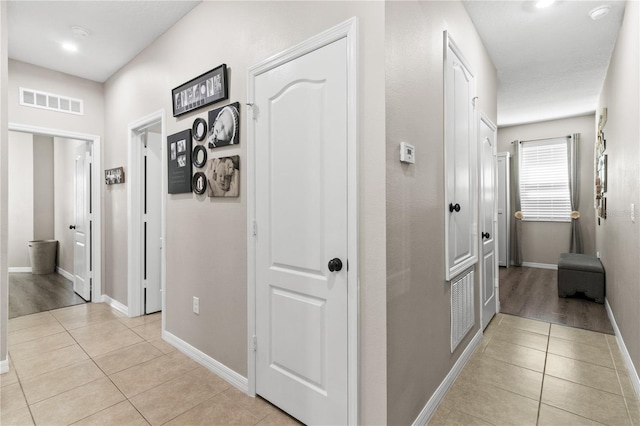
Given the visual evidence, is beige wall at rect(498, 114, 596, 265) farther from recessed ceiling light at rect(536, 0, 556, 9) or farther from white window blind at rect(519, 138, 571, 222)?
recessed ceiling light at rect(536, 0, 556, 9)

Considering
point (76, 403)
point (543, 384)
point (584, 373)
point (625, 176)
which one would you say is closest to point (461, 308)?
point (543, 384)

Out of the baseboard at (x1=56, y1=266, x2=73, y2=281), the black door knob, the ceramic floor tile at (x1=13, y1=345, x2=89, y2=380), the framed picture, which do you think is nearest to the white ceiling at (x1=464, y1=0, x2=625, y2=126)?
the framed picture

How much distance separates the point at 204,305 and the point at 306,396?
113cm

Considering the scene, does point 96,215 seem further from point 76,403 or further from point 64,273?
point 76,403

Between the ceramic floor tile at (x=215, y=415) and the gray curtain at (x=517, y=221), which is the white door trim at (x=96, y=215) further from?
the gray curtain at (x=517, y=221)

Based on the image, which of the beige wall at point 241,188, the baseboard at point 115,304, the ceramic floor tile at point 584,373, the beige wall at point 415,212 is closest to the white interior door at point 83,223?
the baseboard at point 115,304

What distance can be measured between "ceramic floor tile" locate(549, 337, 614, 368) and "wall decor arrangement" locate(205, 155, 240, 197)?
2923 millimetres

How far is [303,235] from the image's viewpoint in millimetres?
1781

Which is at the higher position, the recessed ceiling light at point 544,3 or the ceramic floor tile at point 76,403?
the recessed ceiling light at point 544,3

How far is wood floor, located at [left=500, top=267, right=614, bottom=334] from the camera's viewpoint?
132 inches

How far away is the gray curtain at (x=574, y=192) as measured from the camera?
5.72 metres

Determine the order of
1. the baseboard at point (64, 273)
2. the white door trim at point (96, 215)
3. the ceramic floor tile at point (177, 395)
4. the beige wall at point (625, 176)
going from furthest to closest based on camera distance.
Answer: the baseboard at point (64, 273) < the white door trim at point (96, 215) < the beige wall at point (625, 176) < the ceramic floor tile at point (177, 395)

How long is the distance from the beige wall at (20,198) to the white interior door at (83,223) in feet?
7.91

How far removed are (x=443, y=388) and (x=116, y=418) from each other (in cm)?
201
